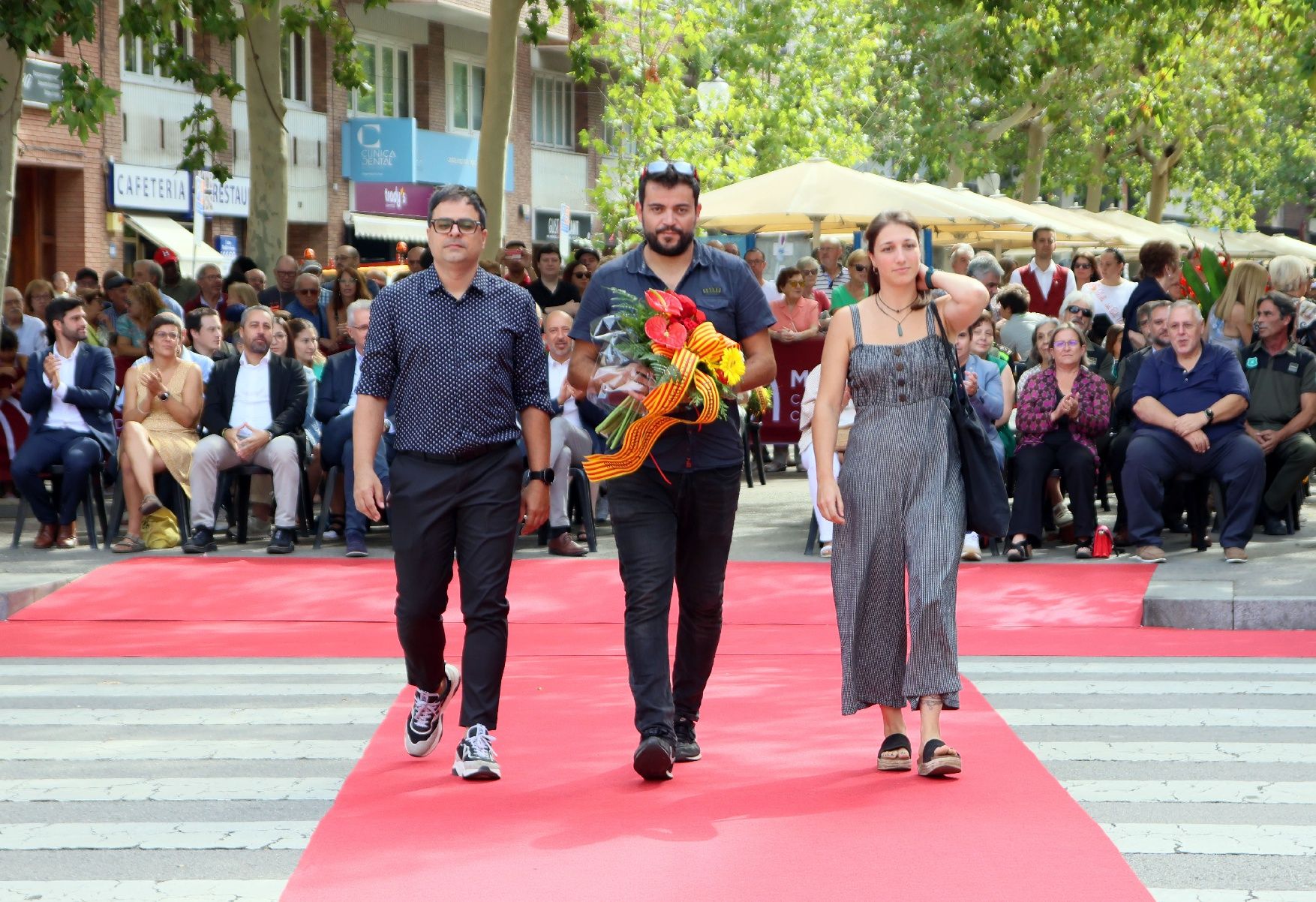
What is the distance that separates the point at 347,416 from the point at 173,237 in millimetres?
20991

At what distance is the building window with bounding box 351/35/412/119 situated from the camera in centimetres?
4000

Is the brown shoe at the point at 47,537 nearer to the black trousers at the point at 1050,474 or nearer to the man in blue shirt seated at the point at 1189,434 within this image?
the black trousers at the point at 1050,474

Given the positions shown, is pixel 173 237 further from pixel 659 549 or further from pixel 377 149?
pixel 659 549

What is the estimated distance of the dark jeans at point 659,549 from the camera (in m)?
6.54

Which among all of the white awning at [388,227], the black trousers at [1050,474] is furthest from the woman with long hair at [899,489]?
the white awning at [388,227]

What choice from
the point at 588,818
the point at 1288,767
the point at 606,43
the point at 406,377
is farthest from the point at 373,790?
Result: the point at 606,43

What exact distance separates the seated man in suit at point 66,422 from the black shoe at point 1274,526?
8.10 m

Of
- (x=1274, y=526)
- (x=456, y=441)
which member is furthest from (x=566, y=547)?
(x=456, y=441)

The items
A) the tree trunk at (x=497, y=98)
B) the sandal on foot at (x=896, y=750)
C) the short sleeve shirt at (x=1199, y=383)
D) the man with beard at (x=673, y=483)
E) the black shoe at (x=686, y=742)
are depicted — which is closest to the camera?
the man with beard at (x=673, y=483)

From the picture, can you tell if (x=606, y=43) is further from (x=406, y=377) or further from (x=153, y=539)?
(x=406, y=377)

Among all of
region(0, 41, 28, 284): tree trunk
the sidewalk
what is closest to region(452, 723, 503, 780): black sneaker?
the sidewalk

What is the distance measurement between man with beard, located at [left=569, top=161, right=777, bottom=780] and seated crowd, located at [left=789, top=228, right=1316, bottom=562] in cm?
516

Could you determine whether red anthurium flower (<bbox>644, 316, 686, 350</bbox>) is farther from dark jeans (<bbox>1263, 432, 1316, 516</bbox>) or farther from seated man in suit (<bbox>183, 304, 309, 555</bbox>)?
dark jeans (<bbox>1263, 432, 1316, 516</bbox>)

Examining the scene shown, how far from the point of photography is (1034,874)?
5445 mm
